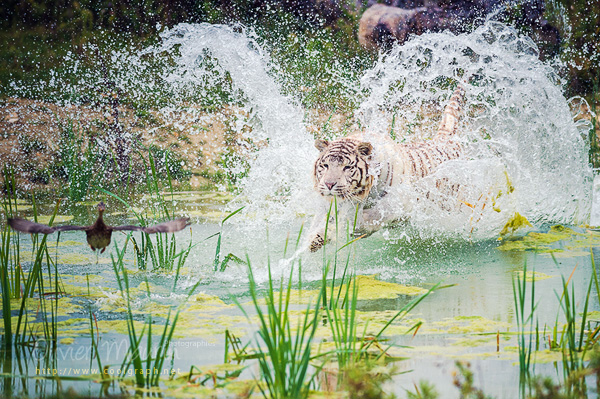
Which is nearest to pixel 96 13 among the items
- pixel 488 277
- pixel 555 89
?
pixel 555 89

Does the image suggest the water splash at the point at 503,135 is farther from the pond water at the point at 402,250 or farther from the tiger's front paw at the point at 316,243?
the tiger's front paw at the point at 316,243

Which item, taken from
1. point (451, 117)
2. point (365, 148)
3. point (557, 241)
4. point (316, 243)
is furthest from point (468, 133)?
point (316, 243)

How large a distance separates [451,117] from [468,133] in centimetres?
39

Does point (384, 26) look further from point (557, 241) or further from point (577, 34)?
point (557, 241)

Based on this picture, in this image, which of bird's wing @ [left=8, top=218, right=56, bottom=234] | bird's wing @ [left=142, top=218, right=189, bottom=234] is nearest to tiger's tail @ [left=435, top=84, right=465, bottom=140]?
bird's wing @ [left=142, top=218, right=189, bottom=234]

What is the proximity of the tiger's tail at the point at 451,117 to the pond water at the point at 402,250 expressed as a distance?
19 centimetres

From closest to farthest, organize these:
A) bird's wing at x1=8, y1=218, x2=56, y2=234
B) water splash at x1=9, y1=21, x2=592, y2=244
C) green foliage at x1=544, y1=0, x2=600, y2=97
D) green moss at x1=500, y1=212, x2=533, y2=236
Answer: bird's wing at x1=8, y1=218, x2=56, y2=234 → green moss at x1=500, y1=212, x2=533, y2=236 → water splash at x1=9, y1=21, x2=592, y2=244 → green foliage at x1=544, y1=0, x2=600, y2=97

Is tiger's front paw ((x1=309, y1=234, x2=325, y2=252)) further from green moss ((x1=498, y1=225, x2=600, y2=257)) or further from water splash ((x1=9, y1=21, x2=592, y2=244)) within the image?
green moss ((x1=498, y1=225, x2=600, y2=257))

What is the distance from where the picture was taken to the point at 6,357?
202 centimetres

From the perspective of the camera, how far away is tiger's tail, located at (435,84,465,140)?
4617 mm

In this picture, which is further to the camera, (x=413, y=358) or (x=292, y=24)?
(x=292, y=24)

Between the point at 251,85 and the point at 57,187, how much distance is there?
278cm

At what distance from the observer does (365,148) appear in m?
3.44

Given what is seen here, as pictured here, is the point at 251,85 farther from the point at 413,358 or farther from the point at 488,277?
the point at 413,358
